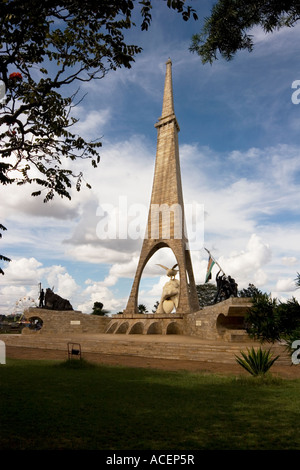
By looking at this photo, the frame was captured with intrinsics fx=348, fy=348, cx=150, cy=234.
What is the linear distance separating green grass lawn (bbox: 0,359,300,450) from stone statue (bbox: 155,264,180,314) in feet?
53.4

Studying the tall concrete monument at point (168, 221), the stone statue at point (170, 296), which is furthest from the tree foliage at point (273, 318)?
the stone statue at point (170, 296)

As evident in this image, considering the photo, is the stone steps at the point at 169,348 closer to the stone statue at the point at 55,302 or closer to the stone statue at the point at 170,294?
the stone statue at the point at 55,302

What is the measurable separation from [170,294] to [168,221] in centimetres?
579

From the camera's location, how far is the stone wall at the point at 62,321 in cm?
2394

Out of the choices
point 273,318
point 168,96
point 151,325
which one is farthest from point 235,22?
point 168,96

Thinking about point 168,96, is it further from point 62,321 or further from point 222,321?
point 222,321

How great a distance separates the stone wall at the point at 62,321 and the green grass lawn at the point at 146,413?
15895 mm

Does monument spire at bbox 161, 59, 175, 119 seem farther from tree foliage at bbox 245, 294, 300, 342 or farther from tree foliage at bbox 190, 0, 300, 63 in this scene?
tree foliage at bbox 245, 294, 300, 342

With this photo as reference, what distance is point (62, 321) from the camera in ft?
79.6

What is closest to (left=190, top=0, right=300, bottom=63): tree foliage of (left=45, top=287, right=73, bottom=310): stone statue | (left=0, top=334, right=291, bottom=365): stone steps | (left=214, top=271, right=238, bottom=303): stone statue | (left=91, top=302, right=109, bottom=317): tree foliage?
(left=0, top=334, right=291, bottom=365): stone steps

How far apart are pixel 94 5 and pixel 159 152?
25286 millimetres

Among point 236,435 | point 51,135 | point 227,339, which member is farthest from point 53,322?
point 236,435

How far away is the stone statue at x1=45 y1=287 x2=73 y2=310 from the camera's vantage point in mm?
25423

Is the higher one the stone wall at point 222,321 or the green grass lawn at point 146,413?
the stone wall at point 222,321
